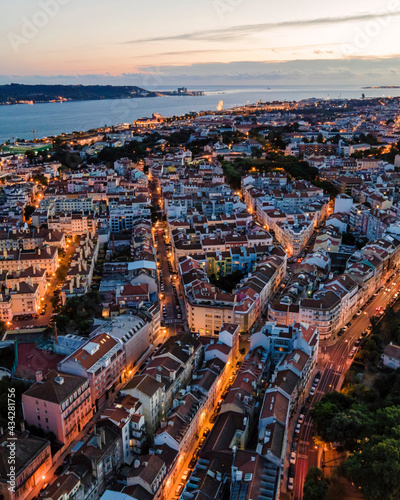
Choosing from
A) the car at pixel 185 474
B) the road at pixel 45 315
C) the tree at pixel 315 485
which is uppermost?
the road at pixel 45 315

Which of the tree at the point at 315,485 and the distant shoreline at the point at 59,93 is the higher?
the distant shoreline at the point at 59,93

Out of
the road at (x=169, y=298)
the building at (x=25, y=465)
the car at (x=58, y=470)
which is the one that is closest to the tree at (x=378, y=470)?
the car at (x=58, y=470)

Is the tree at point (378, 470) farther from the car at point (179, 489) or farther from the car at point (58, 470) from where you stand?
the car at point (58, 470)

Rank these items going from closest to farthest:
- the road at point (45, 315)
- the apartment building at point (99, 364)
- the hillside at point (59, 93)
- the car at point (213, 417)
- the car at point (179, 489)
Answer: the car at point (179, 489)
the car at point (213, 417)
the apartment building at point (99, 364)
the road at point (45, 315)
the hillside at point (59, 93)

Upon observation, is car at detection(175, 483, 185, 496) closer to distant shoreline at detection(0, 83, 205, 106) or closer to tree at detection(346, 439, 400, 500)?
tree at detection(346, 439, 400, 500)

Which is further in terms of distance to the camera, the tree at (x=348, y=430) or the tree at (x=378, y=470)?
the tree at (x=348, y=430)

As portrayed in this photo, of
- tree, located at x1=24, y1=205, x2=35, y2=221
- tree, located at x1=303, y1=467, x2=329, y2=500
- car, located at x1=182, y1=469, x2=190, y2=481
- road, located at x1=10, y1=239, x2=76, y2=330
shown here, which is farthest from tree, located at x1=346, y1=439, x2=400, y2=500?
tree, located at x1=24, y1=205, x2=35, y2=221
